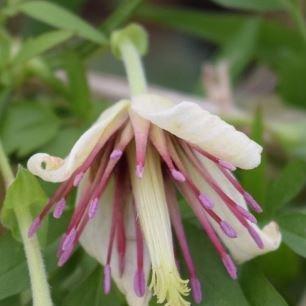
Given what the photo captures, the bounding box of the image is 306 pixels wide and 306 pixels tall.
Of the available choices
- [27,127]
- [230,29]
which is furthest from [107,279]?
[230,29]

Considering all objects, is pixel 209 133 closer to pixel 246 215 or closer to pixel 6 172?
pixel 246 215

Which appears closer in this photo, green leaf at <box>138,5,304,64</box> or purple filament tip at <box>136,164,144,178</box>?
purple filament tip at <box>136,164,144,178</box>

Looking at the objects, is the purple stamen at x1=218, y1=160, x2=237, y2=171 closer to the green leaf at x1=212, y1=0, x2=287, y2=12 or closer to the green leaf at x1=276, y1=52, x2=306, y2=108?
the green leaf at x1=212, y1=0, x2=287, y2=12

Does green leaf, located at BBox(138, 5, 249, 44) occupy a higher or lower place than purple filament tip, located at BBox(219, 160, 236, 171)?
lower

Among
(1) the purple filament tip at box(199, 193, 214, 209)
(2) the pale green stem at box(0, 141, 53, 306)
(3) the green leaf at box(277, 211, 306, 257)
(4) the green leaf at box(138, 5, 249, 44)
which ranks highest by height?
(1) the purple filament tip at box(199, 193, 214, 209)

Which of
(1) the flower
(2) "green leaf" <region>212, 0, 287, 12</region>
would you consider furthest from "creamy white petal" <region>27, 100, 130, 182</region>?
(2) "green leaf" <region>212, 0, 287, 12</region>

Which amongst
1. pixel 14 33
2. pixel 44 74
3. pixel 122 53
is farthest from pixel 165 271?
pixel 14 33
